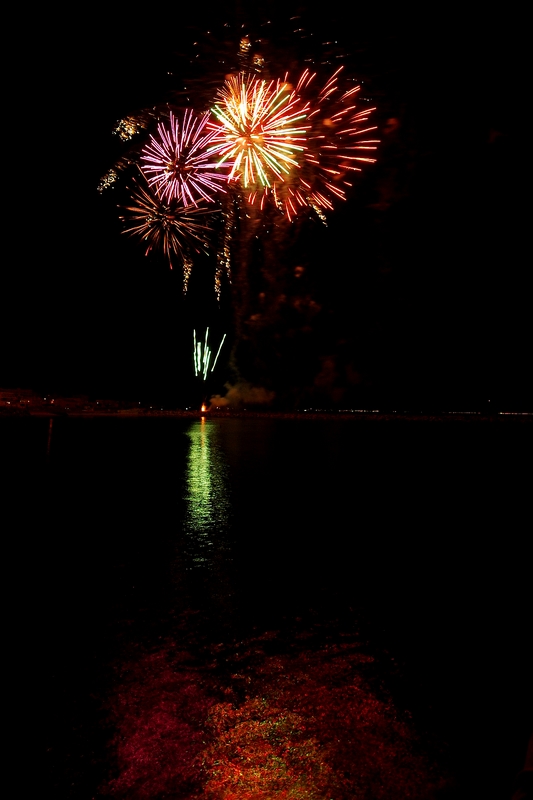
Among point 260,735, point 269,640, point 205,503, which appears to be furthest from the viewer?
point 205,503

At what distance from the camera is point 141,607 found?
1968mm

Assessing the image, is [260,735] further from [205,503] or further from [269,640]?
[205,503]

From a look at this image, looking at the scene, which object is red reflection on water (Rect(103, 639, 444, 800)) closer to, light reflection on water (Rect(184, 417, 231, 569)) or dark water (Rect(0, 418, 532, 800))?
dark water (Rect(0, 418, 532, 800))

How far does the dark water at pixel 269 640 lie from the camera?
1161 millimetres

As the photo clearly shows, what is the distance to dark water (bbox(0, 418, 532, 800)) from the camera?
1161 mm

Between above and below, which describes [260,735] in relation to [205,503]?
below

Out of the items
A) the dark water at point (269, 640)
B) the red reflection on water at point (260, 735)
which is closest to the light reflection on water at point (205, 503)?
the dark water at point (269, 640)

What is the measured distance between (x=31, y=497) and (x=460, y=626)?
9.89 feet

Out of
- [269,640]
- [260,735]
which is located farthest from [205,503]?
[260,735]

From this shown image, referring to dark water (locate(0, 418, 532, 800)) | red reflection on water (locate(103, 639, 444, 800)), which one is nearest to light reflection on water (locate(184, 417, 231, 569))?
dark water (locate(0, 418, 532, 800))

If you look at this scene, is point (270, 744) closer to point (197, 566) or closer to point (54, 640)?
point (54, 640)

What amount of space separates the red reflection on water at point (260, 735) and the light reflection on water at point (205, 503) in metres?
0.97

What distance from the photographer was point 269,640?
1715 mm

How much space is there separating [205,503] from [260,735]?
8.08 ft
